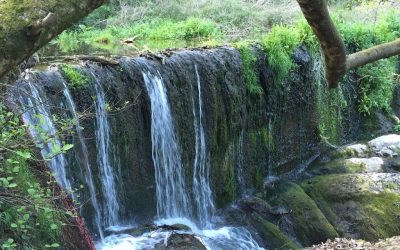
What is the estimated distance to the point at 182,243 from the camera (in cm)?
610

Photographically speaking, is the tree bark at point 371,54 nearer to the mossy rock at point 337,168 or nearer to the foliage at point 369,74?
the mossy rock at point 337,168

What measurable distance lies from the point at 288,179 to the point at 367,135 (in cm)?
320

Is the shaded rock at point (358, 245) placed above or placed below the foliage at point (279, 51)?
below

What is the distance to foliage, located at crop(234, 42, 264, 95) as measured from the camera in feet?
31.0

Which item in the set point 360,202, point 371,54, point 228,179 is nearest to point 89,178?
point 228,179

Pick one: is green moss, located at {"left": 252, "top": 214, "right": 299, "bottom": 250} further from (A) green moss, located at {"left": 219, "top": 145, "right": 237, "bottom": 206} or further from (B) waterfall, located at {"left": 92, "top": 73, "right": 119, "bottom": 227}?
(B) waterfall, located at {"left": 92, "top": 73, "right": 119, "bottom": 227}

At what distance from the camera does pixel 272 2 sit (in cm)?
1938

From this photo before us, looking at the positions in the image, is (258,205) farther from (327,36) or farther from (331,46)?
(327,36)

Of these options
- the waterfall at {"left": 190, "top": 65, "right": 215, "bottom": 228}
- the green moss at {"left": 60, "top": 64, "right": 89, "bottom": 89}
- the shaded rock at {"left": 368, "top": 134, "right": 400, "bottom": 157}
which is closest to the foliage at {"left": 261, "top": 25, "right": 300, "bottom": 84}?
the waterfall at {"left": 190, "top": 65, "right": 215, "bottom": 228}

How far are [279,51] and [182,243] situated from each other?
17.2 ft

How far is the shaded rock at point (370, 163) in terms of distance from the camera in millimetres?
9820

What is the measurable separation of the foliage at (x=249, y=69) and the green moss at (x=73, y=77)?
11.5 ft

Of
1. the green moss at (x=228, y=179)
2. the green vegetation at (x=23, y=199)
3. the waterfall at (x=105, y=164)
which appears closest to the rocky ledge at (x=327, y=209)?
the green moss at (x=228, y=179)

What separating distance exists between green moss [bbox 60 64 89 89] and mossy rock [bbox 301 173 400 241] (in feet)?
15.2
